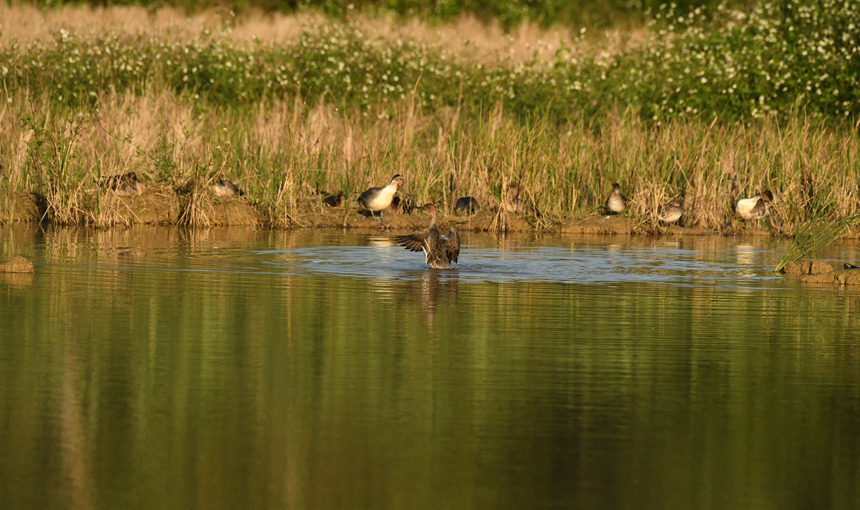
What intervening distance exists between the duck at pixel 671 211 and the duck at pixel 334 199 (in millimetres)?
4825

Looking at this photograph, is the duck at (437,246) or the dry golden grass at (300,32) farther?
the dry golden grass at (300,32)

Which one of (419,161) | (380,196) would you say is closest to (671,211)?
(419,161)

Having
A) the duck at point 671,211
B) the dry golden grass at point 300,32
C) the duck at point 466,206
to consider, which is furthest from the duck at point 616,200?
the dry golden grass at point 300,32

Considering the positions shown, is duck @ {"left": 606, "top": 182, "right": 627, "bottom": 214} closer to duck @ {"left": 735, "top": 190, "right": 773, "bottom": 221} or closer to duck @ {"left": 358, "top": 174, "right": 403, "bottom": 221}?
duck @ {"left": 735, "top": 190, "right": 773, "bottom": 221}

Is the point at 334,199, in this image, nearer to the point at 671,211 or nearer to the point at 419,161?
the point at 419,161

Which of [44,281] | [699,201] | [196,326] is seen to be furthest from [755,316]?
[699,201]

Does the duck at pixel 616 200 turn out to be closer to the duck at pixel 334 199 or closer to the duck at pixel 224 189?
the duck at pixel 334 199

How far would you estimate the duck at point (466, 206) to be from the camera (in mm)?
22453

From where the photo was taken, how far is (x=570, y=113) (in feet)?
102

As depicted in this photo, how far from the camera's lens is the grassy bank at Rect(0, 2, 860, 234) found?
2220cm

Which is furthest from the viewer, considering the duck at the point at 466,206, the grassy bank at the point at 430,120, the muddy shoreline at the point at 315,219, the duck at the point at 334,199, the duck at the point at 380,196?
the duck at the point at 334,199

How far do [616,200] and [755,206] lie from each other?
80.3 inches

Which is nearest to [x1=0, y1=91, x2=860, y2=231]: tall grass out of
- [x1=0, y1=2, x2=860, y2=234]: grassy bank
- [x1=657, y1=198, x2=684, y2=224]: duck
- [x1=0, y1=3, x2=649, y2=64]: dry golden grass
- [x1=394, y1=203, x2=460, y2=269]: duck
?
[x1=0, y1=2, x2=860, y2=234]: grassy bank

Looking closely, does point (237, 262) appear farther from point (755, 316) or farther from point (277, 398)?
point (277, 398)
